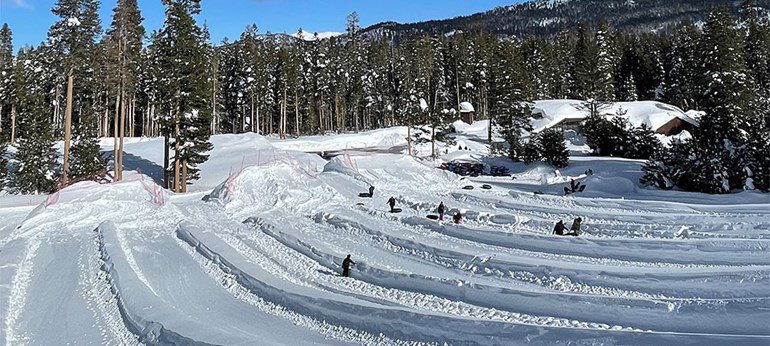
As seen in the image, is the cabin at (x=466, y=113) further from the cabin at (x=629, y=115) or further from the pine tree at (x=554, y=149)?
the pine tree at (x=554, y=149)

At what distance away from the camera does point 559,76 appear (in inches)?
2842

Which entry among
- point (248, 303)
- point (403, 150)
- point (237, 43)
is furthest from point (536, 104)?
point (248, 303)

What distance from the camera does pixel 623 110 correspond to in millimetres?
47219

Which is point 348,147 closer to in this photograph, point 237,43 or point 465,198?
point 237,43

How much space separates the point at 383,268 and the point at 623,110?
42.5 m

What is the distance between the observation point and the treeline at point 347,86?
28.3m

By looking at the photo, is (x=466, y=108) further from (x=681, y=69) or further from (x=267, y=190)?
(x=267, y=190)

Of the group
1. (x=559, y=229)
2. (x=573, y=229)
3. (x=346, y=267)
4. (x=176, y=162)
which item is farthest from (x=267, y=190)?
(x=573, y=229)

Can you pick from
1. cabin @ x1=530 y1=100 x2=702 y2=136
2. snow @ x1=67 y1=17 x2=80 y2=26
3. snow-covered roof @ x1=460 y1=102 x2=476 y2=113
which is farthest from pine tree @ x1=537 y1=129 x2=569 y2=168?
snow @ x1=67 y1=17 x2=80 y2=26

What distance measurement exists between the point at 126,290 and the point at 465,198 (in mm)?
13957

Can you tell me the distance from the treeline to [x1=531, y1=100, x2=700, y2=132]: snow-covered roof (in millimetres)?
2010

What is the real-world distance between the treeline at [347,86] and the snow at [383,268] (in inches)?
306

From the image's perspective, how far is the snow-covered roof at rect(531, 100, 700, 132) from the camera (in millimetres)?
44856

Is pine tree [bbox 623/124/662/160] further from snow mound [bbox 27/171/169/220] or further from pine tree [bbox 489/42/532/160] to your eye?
snow mound [bbox 27/171/169/220]
